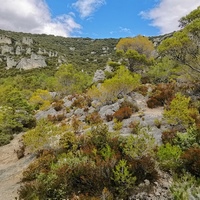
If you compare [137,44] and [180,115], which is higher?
[137,44]

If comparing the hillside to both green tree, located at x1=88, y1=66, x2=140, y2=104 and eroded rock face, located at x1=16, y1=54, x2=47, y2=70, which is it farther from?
green tree, located at x1=88, y1=66, x2=140, y2=104

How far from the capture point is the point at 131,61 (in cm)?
3081

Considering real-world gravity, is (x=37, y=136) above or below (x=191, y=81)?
below

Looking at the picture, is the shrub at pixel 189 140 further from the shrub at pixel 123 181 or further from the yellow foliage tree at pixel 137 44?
the yellow foliage tree at pixel 137 44

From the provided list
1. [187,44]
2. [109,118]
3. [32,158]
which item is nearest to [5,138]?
[32,158]

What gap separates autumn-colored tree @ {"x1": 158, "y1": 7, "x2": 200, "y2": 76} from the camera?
52.2 ft

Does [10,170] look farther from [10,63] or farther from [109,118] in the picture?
[10,63]

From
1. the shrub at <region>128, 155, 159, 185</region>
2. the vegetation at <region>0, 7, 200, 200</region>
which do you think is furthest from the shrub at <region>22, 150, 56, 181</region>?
the shrub at <region>128, 155, 159, 185</region>

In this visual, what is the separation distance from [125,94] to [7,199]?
1376 cm

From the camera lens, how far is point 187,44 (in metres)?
16.4

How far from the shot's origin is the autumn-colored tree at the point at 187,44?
1592 cm

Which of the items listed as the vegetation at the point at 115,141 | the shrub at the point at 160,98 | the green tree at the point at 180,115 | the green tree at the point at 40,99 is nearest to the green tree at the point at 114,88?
the vegetation at the point at 115,141

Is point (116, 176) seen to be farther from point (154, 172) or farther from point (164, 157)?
point (164, 157)

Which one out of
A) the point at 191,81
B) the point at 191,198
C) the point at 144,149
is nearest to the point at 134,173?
the point at 144,149
